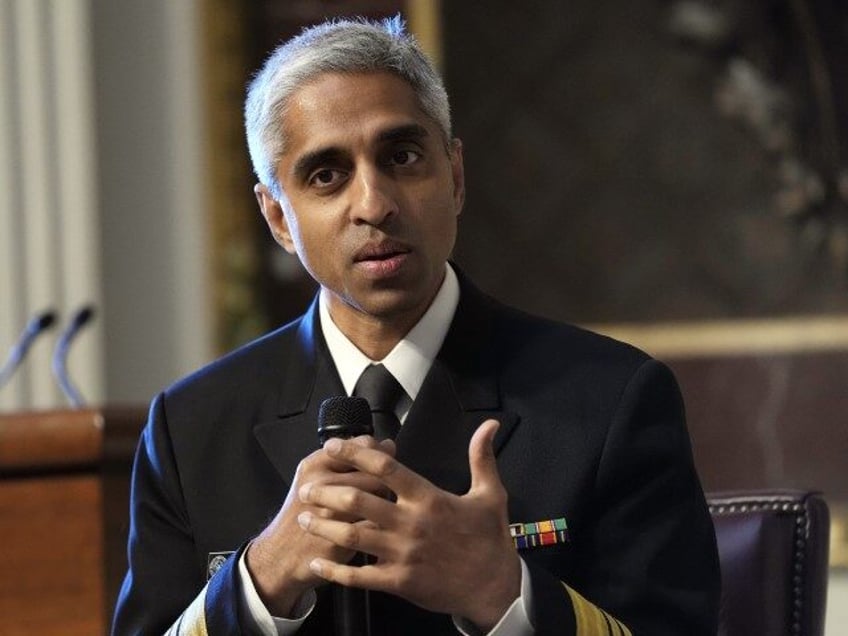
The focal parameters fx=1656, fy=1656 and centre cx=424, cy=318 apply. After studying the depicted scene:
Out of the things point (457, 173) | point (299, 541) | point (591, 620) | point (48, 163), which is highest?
point (48, 163)

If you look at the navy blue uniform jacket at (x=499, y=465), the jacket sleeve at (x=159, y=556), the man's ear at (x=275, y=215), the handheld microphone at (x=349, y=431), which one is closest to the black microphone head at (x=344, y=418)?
the handheld microphone at (x=349, y=431)

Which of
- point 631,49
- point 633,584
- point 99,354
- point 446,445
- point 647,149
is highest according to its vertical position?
point 631,49

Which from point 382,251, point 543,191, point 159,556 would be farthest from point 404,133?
point 543,191

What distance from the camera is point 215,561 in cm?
194

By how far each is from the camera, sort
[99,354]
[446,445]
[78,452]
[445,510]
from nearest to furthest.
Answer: [445,510], [446,445], [78,452], [99,354]

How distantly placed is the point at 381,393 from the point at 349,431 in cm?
34

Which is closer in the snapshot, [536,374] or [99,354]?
[536,374]

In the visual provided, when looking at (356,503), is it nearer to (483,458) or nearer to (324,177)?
(483,458)

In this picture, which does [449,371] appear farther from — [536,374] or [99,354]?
[99,354]

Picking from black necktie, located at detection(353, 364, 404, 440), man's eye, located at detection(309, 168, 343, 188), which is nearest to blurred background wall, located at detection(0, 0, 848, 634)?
black necktie, located at detection(353, 364, 404, 440)

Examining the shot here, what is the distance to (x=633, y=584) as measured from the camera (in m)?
1.81

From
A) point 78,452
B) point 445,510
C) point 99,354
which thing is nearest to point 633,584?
point 445,510

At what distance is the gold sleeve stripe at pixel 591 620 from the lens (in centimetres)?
173

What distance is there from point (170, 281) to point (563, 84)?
1.29 metres
